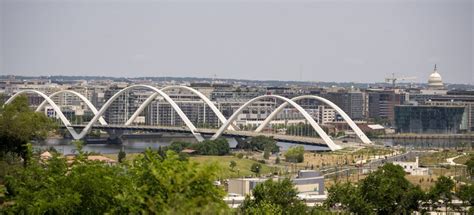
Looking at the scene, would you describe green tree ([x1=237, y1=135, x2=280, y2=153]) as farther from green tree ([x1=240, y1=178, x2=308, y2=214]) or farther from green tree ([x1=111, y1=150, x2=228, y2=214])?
green tree ([x1=111, y1=150, x2=228, y2=214])

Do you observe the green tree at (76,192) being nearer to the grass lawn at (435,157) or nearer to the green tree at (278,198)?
the green tree at (278,198)

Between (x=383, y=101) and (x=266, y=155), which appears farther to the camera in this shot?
(x=383, y=101)

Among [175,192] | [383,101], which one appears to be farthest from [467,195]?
[383,101]

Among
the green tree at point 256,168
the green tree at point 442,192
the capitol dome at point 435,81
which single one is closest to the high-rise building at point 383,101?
the capitol dome at point 435,81

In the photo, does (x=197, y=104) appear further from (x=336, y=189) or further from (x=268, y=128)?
(x=336, y=189)

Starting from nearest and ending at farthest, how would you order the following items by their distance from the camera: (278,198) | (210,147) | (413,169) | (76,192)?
(76,192), (278,198), (413,169), (210,147)

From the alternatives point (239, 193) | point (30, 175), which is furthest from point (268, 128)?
point (30, 175)

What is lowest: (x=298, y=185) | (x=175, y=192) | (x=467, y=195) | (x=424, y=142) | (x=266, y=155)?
(x=424, y=142)

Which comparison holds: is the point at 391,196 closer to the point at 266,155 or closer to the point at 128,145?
the point at 266,155
